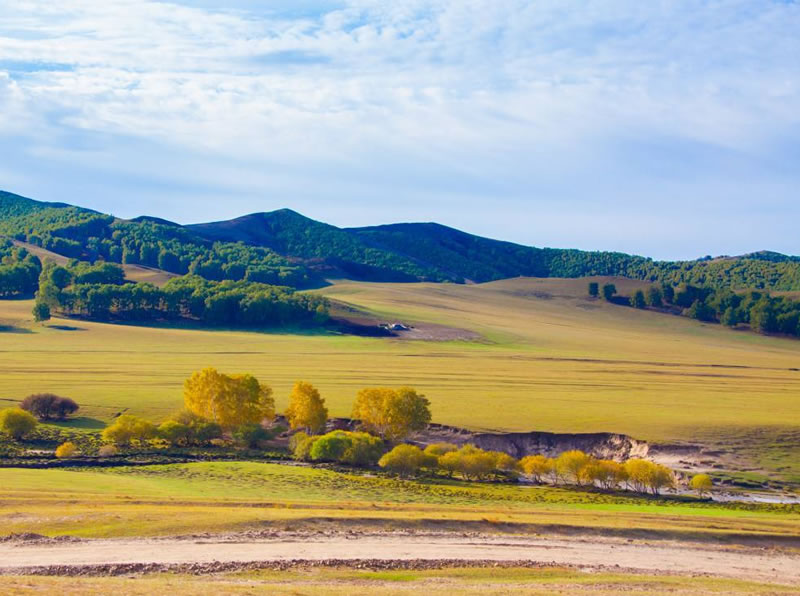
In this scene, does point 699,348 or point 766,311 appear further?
point 766,311

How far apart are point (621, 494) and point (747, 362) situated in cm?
9348

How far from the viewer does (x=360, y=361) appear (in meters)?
120

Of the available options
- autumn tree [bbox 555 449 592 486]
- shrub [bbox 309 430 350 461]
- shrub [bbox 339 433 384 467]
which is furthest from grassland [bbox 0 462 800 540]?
shrub [bbox 339 433 384 467]

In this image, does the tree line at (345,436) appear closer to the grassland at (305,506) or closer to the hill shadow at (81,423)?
the hill shadow at (81,423)

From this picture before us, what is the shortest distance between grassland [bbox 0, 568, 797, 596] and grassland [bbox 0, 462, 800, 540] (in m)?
7.37

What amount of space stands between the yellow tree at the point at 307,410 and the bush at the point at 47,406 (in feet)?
73.1

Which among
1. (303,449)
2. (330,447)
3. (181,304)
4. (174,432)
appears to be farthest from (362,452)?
(181,304)

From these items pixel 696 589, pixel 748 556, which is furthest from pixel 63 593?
pixel 748 556

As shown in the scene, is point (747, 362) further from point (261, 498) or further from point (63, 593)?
point (63, 593)

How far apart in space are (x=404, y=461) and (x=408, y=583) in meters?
30.8

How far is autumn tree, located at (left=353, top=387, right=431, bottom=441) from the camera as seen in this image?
7012cm

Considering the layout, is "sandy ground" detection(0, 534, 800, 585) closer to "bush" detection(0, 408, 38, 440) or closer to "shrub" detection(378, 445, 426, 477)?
"shrub" detection(378, 445, 426, 477)

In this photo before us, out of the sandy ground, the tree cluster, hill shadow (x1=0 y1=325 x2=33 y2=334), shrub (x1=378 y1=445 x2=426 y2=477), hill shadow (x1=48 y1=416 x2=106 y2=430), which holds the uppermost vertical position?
the tree cluster

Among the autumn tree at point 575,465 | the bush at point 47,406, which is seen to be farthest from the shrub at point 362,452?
the bush at point 47,406
